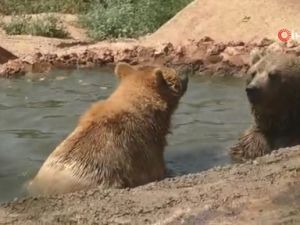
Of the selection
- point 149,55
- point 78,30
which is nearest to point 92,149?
point 149,55

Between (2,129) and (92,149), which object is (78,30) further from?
(92,149)

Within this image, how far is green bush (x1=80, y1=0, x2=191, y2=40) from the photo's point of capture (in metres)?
16.9

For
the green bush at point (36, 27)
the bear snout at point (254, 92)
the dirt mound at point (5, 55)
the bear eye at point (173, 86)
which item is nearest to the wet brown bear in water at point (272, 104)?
Result: the bear snout at point (254, 92)

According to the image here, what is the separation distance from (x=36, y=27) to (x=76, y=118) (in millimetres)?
7488

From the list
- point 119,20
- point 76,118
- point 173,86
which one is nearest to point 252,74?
point 173,86

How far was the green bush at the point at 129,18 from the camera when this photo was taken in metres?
16.9

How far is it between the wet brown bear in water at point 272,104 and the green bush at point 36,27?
911 cm

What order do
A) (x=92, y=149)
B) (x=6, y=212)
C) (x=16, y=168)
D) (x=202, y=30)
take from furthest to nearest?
1. (x=202, y=30)
2. (x=16, y=168)
3. (x=92, y=149)
4. (x=6, y=212)

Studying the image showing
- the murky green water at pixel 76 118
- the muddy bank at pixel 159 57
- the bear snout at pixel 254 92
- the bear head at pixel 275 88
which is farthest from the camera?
the muddy bank at pixel 159 57

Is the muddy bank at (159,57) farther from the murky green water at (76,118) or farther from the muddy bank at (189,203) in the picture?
the muddy bank at (189,203)

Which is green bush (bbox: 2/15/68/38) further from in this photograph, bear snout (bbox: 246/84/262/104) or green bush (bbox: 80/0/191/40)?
bear snout (bbox: 246/84/262/104)

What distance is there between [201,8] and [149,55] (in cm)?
253

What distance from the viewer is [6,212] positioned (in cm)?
524

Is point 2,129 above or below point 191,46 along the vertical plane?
below
